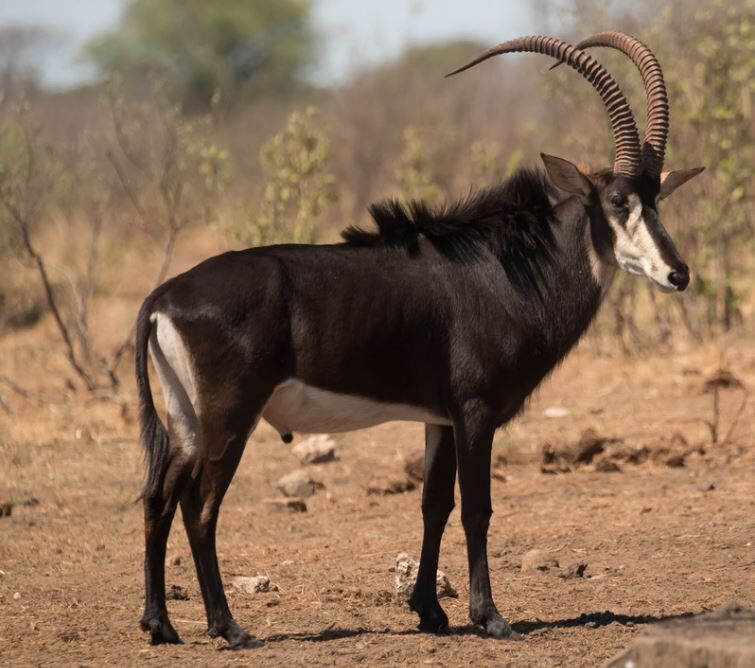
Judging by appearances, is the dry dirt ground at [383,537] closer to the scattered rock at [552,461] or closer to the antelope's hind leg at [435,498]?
the scattered rock at [552,461]

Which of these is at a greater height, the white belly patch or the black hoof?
the white belly patch

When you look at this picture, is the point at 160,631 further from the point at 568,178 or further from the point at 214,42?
the point at 214,42

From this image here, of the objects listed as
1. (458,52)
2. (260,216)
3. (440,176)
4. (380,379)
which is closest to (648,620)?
(380,379)

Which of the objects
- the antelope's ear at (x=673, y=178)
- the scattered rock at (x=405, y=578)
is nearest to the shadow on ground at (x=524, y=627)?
the scattered rock at (x=405, y=578)

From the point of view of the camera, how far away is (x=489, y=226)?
6.93 metres

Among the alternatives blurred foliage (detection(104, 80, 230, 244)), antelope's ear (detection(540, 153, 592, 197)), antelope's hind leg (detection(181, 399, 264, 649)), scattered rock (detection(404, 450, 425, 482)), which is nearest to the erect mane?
antelope's ear (detection(540, 153, 592, 197))

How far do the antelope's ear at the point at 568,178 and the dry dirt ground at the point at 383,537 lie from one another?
85.3 inches

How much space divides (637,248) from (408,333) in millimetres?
1253

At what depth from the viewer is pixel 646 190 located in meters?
6.79

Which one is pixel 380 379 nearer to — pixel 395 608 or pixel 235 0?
pixel 395 608

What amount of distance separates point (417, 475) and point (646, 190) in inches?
150

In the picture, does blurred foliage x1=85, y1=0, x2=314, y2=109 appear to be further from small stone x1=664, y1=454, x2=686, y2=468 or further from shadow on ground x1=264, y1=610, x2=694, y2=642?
shadow on ground x1=264, y1=610, x2=694, y2=642

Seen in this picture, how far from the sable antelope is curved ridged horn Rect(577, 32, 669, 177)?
0.02 meters

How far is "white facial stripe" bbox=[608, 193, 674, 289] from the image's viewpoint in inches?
259
